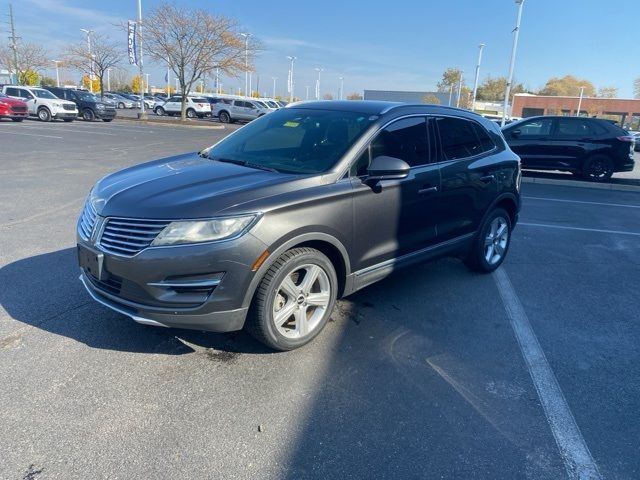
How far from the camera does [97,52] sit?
144 feet

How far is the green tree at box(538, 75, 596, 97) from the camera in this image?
106 meters

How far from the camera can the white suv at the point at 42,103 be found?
87.1ft

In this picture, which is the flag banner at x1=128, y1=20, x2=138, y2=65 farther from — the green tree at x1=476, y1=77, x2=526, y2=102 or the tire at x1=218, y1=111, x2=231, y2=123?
the green tree at x1=476, y1=77, x2=526, y2=102

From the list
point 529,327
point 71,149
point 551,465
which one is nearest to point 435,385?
point 551,465

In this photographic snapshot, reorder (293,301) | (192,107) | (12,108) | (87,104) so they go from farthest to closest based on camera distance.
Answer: (192,107) → (87,104) → (12,108) → (293,301)

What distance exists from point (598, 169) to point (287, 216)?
513 inches

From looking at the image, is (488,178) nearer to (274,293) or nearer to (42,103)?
(274,293)

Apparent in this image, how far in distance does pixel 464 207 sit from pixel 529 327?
130cm

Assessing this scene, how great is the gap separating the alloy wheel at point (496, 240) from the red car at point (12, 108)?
26.9 m

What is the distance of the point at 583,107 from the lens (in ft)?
256

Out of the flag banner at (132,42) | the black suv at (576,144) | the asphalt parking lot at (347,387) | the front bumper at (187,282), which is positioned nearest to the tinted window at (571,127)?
the black suv at (576,144)

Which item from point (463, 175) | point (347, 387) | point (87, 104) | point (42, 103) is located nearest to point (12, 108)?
point (42, 103)

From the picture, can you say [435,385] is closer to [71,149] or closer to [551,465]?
Result: [551,465]

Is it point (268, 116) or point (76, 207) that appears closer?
point (268, 116)
